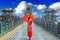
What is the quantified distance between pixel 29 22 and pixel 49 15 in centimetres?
3052

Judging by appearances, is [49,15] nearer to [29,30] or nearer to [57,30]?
[57,30]

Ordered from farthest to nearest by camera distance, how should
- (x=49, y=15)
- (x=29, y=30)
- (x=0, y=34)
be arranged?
(x=49, y=15) < (x=0, y=34) < (x=29, y=30)

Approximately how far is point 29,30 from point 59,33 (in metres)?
11.1

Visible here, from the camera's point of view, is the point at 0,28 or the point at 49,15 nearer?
the point at 0,28

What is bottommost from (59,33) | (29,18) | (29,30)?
(59,33)

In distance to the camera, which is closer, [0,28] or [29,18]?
[29,18]

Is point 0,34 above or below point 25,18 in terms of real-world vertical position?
below

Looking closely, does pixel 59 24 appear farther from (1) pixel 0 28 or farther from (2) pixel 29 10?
(2) pixel 29 10

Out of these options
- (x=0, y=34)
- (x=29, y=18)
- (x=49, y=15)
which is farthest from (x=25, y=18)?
(x=49, y=15)

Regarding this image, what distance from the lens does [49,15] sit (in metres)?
37.4

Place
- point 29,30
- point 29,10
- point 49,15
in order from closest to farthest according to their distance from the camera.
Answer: point 29,30 → point 29,10 → point 49,15

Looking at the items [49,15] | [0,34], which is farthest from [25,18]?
[49,15]

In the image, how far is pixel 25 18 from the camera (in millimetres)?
7176

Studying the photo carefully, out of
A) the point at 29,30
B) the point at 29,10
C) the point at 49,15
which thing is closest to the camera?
the point at 29,30
